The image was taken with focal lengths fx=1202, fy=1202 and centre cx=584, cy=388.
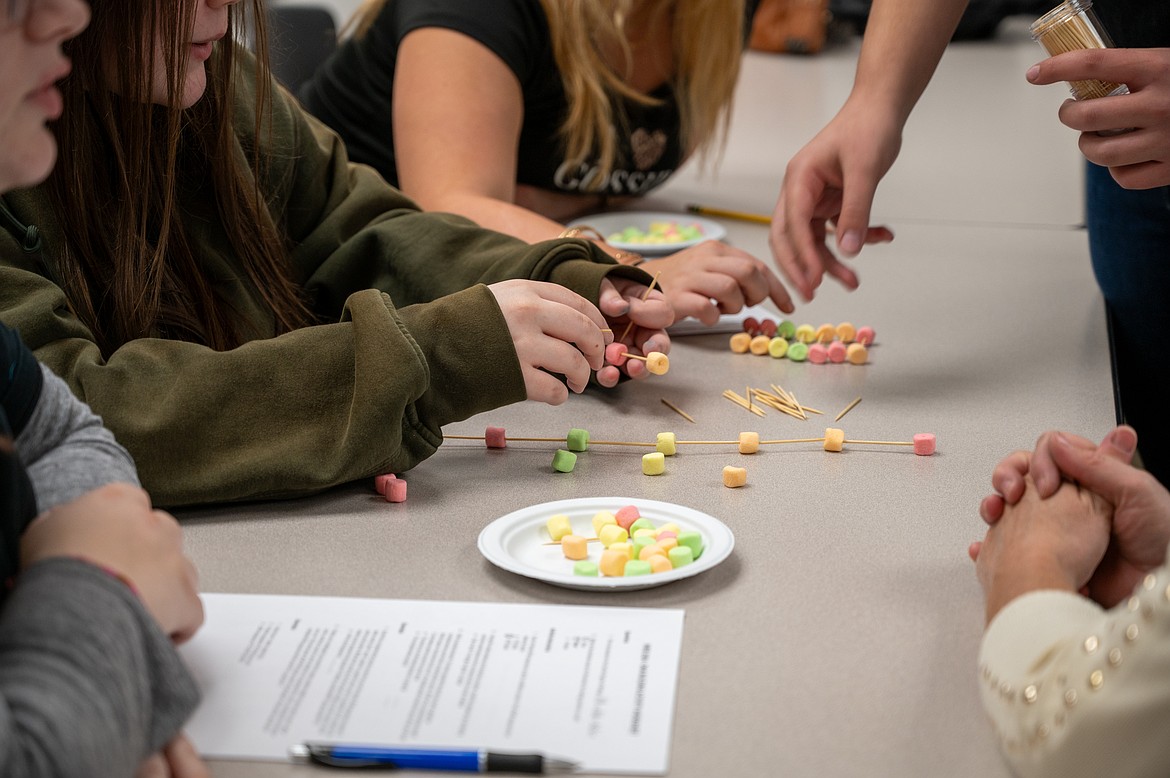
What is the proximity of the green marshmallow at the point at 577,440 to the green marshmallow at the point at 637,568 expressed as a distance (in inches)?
11.4

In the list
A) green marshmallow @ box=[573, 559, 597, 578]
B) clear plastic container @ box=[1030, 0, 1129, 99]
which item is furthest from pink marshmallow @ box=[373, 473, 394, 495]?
clear plastic container @ box=[1030, 0, 1129, 99]

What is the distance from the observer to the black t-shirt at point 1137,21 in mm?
1444

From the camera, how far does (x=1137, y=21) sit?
1466mm

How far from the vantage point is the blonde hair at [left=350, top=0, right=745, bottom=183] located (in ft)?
6.06

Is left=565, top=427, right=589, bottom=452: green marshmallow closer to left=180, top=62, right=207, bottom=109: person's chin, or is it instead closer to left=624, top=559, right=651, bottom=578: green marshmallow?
left=624, top=559, right=651, bottom=578: green marshmallow

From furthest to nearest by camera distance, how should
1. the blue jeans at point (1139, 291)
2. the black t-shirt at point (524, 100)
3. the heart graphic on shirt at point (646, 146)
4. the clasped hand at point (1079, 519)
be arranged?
1. the heart graphic on shirt at point (646, 146)
2. the black t-shirt at point (524, 100)
3. the blue jeans at point (1139, 291)
4. the clasped hand at point (1079, 519)

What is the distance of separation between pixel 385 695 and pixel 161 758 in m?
0.13

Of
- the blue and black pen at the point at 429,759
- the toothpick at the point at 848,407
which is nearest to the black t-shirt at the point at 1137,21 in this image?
the toothpick at the point at 848,407

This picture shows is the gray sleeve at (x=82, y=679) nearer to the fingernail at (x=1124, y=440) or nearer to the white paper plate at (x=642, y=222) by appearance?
the fingernail at (x=1124, y=440)

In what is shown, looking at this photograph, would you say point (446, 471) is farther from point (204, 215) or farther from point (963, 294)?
point (963, 294)

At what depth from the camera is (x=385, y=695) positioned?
0.73 meters

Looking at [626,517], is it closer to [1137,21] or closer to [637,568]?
[637,568]

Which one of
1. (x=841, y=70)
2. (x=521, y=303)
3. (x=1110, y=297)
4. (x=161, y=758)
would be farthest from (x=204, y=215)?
(x=841, y=70)

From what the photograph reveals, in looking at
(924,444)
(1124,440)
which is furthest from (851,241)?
(1124,440)
